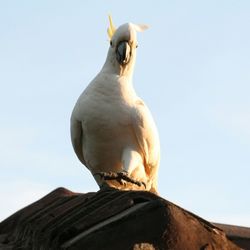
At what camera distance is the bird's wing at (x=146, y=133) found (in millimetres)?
8695

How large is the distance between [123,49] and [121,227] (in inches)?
206

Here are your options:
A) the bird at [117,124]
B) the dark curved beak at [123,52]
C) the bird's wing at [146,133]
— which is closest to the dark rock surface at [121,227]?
the bird at [117,124]

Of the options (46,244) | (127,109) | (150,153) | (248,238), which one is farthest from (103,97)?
(46,244)

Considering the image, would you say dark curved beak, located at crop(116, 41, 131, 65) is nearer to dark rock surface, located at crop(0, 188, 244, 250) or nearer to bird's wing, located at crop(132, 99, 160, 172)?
bird's wing, located at crop(132, 99, 160, 172)

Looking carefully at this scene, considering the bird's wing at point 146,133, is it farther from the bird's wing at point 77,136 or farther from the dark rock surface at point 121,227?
the dark rock surface at point 121,227

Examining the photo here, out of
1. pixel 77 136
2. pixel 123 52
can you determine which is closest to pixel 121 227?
pixel 77 136

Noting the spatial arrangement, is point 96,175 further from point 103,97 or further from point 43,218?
point 43,218

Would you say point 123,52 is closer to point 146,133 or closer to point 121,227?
point 146,133

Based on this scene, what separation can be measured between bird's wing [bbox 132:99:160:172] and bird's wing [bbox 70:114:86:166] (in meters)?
0.78

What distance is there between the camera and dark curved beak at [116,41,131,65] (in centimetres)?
914

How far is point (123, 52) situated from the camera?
9.16 meters

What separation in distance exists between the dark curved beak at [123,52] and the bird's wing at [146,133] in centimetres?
58

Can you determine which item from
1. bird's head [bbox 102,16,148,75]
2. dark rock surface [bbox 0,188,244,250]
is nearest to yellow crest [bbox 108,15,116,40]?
bird's head [bbox 102,16,148,75]

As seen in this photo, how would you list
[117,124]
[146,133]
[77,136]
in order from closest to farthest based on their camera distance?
1. [117,124]
2. [146,133]
3. [77,136]
